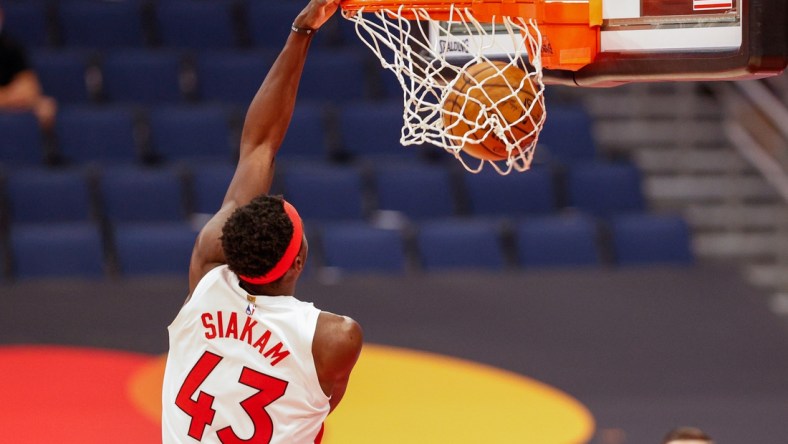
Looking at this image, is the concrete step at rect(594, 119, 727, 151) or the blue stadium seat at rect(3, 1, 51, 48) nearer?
the blue stadium seat at rect(3, 1, 51, 48)

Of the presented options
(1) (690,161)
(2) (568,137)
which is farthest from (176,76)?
(1) (690,161)

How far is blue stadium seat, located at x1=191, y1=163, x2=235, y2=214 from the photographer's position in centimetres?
738

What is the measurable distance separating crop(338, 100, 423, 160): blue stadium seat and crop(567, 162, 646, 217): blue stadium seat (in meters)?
1.19

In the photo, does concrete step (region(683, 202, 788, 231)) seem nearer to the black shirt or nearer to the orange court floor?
the orange court floor

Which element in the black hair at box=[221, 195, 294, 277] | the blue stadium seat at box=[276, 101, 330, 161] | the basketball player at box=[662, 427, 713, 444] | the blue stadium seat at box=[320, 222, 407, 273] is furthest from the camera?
the blue stadium seat at box=[276, 101, 330, 161]

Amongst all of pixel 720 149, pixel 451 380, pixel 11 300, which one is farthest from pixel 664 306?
pixel 11 300

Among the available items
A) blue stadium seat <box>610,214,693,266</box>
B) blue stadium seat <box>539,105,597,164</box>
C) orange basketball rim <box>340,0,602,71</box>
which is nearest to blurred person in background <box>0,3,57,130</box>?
blue stadium seat <box>539,105,597,164</box>

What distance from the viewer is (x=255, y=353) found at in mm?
2771

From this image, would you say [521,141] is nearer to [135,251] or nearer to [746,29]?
[746,29]

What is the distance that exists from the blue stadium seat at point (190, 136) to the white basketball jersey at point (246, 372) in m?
5.33

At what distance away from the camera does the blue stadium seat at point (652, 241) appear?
7.48m

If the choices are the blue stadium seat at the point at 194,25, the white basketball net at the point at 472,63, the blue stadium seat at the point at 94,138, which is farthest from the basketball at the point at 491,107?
the blue stadium seat at the point at 194,25

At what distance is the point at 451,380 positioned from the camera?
5.90 meters

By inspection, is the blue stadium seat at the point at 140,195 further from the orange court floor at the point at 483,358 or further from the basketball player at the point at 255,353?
the basketball player at the point at 255,353
